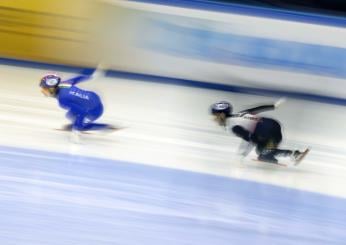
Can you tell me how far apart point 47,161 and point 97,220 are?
0.45m

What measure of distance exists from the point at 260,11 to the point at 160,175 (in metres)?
1.12

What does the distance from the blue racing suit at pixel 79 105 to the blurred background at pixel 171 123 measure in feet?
0.22

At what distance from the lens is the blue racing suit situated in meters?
2.51

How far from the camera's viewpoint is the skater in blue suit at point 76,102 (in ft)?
8.23

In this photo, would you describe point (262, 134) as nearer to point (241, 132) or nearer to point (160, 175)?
point (241, 132)

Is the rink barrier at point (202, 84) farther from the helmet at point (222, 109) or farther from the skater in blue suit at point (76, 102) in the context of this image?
the skater in blue suit at point (76, 102)

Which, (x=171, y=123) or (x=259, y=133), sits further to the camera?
(x=171, y=123)

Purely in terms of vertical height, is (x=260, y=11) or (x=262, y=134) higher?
(x=260, y=11)

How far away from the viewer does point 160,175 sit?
220 centimetres

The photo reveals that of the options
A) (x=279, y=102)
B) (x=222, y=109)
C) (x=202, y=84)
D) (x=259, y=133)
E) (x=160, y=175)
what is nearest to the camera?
(x=160, y=175)

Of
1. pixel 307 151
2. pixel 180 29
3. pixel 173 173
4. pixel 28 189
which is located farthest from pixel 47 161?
pixel 180 29

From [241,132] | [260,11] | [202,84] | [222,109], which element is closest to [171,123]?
[222,109]

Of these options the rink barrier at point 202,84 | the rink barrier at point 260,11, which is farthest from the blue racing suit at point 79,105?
the rink barrier at point 260,11

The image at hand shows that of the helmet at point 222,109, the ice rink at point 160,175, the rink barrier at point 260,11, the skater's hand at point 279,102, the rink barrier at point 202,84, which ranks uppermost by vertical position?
the rink barrier at point 260,11
